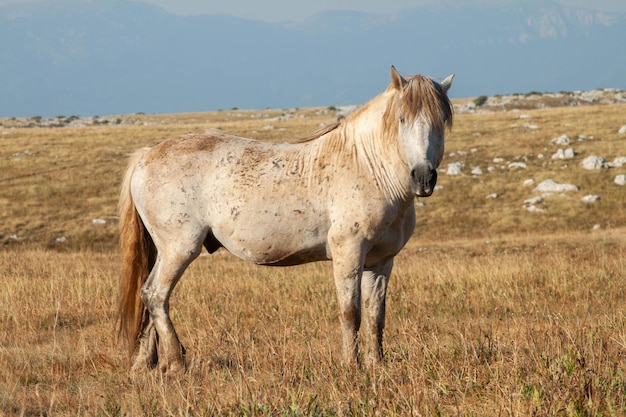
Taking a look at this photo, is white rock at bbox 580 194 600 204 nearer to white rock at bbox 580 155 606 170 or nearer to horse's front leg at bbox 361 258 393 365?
white rock at bbox 580 155 606 170

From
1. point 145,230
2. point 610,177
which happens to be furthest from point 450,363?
point 610,177

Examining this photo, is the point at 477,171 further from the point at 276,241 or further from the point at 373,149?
the point at 276,241

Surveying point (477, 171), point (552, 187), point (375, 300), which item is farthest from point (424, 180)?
point (477, 171)

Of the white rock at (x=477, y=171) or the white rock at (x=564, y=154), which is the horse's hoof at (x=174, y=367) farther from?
the white rock at (x=564, y=154)

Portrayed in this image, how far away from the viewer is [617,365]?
534 cm

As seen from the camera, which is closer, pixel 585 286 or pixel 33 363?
pixel 33 363

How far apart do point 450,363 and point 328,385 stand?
1.04 meters

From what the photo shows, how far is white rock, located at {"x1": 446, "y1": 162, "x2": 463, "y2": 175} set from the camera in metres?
30.7

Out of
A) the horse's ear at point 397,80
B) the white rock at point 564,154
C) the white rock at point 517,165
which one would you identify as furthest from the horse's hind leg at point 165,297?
the white rock at point 564,154

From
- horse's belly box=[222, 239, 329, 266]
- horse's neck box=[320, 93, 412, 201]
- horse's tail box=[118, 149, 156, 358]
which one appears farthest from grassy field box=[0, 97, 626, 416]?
horse's neck box=[320, 93, 412, 201]

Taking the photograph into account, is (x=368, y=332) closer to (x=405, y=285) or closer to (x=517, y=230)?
(x=405, y=285)

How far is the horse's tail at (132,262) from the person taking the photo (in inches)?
279

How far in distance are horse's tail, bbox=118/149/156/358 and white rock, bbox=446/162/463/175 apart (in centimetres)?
2452

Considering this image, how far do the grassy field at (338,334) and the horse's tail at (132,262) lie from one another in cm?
39
